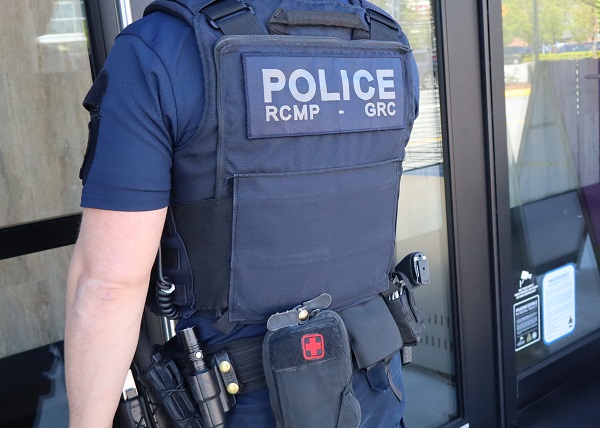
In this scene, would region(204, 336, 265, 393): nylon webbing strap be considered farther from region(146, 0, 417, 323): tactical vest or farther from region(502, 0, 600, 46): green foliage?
region(502, 0, 600, 46): green foliage

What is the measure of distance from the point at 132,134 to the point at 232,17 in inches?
10.9

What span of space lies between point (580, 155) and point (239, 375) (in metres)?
2.22

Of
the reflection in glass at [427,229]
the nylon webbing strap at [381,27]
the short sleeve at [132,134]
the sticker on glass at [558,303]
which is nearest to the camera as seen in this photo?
the short sleeve at [132,134]

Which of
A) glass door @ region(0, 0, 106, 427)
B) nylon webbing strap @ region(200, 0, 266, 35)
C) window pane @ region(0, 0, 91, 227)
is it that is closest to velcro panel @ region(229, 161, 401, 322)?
nylon webbing strap @ region(200, 0, 266, 35)

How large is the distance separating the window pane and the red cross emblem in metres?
1.19

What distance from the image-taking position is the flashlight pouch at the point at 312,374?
1.29 metres

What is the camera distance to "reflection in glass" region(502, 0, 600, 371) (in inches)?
110

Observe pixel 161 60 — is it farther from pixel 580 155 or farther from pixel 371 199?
pixel 580 155

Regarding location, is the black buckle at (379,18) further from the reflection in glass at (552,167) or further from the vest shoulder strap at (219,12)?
the reflection in glass at (552,167)

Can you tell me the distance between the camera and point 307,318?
1.37 m

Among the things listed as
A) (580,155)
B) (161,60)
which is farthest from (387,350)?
(580,155)

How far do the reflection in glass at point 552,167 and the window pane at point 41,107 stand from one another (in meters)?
1.48

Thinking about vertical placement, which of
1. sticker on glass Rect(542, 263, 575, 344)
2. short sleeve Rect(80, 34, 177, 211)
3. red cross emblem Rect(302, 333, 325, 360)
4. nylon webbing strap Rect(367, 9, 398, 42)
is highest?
nylon webbing strap Rect(367, 9, 398, 42)

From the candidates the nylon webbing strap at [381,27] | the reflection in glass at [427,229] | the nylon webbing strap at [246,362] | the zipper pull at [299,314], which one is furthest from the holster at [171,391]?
the reflection in glass at [427,229]
